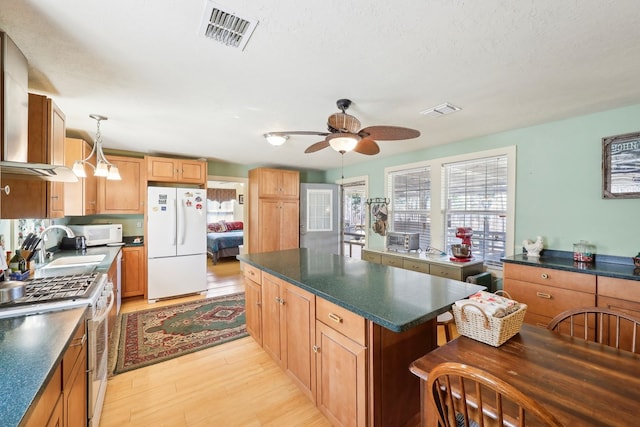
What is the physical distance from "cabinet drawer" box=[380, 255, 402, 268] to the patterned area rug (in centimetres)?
211

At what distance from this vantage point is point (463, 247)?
3270 mm

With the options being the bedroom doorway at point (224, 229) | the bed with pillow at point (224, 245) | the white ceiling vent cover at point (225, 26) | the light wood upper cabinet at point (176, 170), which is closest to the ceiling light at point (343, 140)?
the white ceiling vent cover at point (225, 26)

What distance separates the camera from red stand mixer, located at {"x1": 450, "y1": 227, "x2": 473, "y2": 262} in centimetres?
327

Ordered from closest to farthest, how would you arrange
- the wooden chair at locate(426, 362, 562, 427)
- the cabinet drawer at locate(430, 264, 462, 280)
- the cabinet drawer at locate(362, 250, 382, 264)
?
the wooden chair at locate(426, 362, 562, 427) → the cabinet drawer at locate(430, 264, 462, 280) → the cabinet drawer at locate(362, 250, 382, 264)

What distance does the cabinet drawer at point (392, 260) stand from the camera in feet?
12.1

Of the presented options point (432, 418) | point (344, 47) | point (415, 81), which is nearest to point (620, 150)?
point (415, 81)

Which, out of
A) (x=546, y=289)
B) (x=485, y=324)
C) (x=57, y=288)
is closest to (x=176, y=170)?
(x=57, y=288)

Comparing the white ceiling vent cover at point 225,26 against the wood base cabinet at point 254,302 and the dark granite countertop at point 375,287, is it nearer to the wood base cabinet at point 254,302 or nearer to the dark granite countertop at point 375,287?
the dark granite countertop at point 375,287

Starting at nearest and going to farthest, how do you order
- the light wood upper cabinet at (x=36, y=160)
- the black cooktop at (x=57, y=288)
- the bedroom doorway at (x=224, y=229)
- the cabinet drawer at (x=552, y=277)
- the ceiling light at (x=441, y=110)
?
1. the black cooktop at (x=57, y=288)
2. the light wood upper cabinet at (x=36, y=160)
3. the cabinet drawer at (x=552, y=277)
4. the ceiling light at (x=441, y=110)
5. the bedroom doorway at (x=224, y=229)

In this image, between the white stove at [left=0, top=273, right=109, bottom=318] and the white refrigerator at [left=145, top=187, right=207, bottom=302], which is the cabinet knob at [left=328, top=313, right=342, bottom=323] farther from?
the white refrigerator at [left=145, top=187, right=207, bottom=302]

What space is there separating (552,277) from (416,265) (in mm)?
1346

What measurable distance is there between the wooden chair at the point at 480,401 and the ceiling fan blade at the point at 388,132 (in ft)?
5.51

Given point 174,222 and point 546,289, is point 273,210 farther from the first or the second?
point 546,289

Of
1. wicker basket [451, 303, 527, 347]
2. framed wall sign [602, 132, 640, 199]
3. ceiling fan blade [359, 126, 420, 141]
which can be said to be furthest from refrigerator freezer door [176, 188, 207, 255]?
framed wall sign [602, 132, 640, 199]
